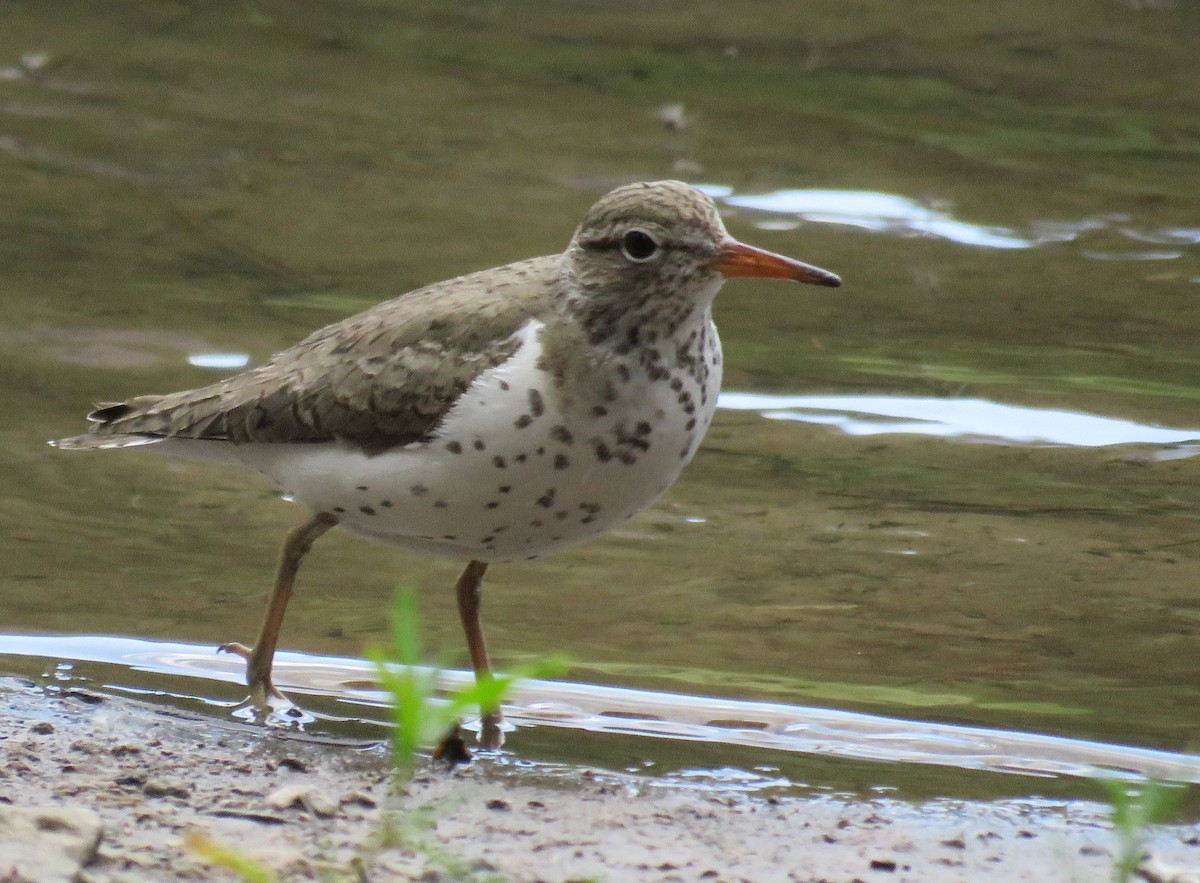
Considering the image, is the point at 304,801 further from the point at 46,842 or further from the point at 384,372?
the point at 384,372

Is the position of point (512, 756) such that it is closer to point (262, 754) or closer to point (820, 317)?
point (262, 754)

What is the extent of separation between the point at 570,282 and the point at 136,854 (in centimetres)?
240

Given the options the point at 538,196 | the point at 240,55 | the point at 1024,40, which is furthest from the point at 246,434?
the point at 1024,40

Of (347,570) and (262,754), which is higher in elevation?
(347,570)

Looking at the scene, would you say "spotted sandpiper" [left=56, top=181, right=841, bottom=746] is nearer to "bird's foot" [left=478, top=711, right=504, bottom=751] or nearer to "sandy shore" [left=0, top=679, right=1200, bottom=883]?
"bird's foot" [left=478, top=711, right=504, bottom=751]

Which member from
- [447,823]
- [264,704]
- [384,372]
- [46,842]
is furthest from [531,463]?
[46,842]

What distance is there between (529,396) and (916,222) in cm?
636

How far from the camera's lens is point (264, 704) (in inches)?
250

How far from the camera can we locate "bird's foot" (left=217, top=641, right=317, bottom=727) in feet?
20.6

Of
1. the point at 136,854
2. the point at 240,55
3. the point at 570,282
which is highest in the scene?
the point at 240,55

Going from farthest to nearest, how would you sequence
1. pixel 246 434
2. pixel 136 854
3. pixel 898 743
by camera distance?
pixel 246 434 < pixel 898 743 < pixel 136 854

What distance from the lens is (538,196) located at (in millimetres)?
11820

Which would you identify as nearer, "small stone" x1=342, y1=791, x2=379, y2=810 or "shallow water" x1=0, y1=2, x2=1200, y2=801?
"small stone" x1=342, y1=791, x2=379, y2=810

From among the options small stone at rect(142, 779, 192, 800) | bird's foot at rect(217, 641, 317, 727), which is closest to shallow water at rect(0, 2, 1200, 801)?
bird's foot at rect(217, 641, 317, 727)
